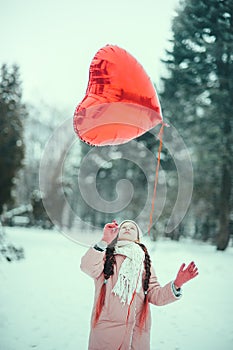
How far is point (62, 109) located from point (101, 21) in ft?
12.6

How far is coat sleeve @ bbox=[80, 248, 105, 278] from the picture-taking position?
140 cm

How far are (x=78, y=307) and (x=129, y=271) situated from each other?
183 centimetres

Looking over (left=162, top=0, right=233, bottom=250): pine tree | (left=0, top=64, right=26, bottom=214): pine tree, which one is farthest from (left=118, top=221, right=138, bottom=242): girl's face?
(left=0, top=64, right=26, bottom=214): pine tree

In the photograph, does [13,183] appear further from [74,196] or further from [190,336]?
[190,336]

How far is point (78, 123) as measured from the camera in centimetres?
169

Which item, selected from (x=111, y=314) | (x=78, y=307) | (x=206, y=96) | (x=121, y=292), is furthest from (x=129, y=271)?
(x=206, y=96)

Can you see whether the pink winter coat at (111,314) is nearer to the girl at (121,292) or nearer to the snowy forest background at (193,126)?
the girl at (121,292)

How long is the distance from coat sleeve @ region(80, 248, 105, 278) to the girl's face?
0.48ft

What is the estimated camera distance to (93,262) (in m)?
1.41

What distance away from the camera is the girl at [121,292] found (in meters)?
1.44

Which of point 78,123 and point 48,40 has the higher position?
point 48,40

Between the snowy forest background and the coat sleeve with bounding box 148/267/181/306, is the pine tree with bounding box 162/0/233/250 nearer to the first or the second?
the snowy forest background

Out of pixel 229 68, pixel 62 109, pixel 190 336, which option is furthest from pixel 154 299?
pixel 62 109

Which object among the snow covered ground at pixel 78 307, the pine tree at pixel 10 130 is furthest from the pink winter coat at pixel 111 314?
the pine tree at pixel 10 130
